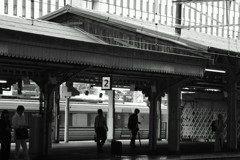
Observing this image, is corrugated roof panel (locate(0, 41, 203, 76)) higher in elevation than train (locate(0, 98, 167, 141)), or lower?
higher

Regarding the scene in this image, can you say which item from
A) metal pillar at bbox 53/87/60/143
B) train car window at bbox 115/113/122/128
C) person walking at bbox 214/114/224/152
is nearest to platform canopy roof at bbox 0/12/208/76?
person walking at bbox 214/114/224/152

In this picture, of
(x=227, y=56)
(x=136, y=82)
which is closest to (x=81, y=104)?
(x=136, y=82)

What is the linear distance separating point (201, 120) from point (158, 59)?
13.0m

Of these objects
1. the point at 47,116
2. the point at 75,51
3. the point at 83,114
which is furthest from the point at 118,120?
the point at 75,51

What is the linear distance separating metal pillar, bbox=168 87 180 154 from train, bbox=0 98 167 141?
9.00 m

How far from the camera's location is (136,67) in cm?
2105

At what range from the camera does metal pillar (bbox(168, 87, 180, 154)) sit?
25641mm

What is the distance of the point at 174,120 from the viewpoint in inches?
1011

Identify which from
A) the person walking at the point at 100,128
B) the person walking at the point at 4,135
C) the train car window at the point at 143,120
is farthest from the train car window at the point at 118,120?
the person walking at the point at 4,135

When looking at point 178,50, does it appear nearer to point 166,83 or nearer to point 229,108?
point 166,83

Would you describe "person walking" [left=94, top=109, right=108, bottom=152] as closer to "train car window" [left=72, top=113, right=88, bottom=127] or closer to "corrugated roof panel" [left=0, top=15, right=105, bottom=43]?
"corrugated roof panel" [left=0, top=15, right=105, bottom=43]

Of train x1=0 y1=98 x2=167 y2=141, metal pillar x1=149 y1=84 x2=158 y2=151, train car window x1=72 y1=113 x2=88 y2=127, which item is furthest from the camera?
train car window x1=72 y1=113 x2=88 y2=127

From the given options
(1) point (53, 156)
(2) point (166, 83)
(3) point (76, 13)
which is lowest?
(1) point (53, 156)

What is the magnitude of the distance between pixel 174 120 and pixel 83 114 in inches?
493
